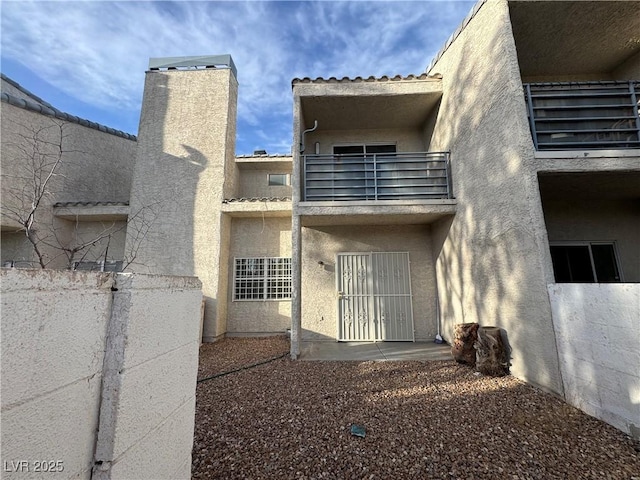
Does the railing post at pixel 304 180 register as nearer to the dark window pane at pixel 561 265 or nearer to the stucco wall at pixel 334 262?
the stucco wall at pixel 334 262

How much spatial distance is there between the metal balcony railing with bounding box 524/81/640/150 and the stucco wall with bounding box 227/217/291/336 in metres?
7.30

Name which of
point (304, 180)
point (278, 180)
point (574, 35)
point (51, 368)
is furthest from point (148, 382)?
point (278, 180)

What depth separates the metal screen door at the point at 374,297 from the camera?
7758 mm

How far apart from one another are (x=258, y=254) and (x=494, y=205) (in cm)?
716

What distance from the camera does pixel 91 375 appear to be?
1313 mm

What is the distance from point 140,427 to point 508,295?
5687 millimetres

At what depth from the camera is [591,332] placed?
354cm

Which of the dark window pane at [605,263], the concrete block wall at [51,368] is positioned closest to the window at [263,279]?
the concrete block wall at [51,368]

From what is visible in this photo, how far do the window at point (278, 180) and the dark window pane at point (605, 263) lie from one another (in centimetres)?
1006

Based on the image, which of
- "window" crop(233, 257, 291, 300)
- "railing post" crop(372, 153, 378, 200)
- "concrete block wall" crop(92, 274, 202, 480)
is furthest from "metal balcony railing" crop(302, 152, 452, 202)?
"concrete block wall" crop(92, 274, 202, 480)

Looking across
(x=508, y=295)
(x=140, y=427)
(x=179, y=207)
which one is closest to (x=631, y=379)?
(x=508, y=295)

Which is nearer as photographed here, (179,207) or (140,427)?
(140,427)

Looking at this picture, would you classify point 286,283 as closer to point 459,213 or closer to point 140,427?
point 459,213

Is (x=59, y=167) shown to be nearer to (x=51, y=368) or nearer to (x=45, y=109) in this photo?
(x=45, y=109)
